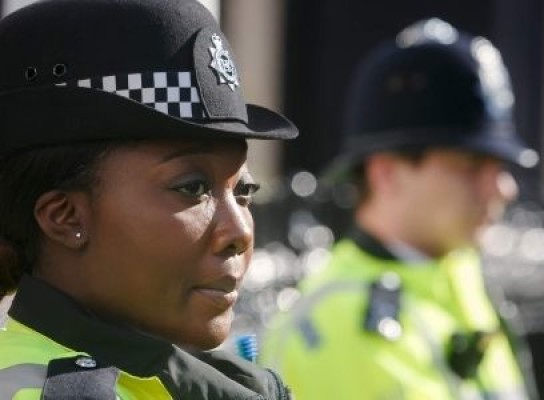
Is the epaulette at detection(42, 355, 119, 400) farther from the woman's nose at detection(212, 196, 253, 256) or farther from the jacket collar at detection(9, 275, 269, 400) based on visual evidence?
the woman's nose at detection(212, 196, 253, 256)

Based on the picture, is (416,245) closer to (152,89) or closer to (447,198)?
(447,198)

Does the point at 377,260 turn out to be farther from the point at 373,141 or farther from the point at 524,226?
the point at 524,226

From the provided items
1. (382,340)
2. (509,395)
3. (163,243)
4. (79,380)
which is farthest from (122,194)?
(509,395)

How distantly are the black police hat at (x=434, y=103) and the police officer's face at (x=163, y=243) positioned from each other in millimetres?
2457

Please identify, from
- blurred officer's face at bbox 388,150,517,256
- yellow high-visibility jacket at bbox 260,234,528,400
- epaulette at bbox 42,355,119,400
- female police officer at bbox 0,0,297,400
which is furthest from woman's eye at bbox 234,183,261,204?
blurred officer's face at bbox 388,150,517,256

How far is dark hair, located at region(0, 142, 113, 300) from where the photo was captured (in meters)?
2.60

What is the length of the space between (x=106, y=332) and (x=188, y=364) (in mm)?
135

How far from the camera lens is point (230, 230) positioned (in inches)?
103

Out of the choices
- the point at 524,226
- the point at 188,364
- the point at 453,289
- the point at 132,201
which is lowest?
the point at 524,226

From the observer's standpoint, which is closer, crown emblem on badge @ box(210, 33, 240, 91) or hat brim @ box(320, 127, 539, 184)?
crown emblem on badge @ box(210, 33, 240, 91)

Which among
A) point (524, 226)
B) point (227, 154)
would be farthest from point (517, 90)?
point (227, 154)

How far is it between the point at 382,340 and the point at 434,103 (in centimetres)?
92

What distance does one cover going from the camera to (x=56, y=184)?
2611 mm

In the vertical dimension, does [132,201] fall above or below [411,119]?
above
